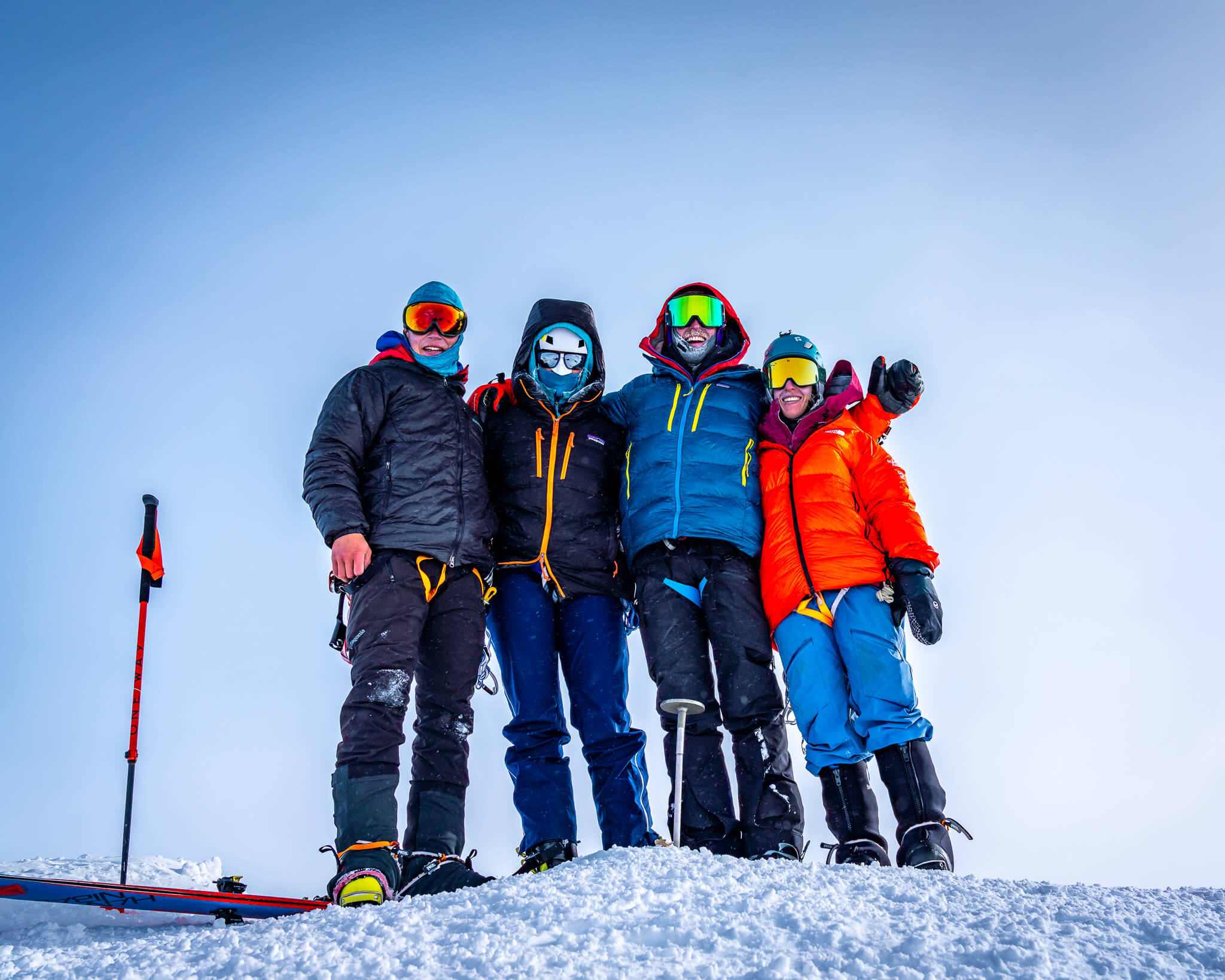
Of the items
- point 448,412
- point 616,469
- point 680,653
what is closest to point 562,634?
point 680,653

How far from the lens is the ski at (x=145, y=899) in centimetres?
294

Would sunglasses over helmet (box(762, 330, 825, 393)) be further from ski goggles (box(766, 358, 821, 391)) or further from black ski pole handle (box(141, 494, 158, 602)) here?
black ski pole handle (box(141, 494, 158, 602))

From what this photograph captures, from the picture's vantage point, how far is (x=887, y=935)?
7.27 ft

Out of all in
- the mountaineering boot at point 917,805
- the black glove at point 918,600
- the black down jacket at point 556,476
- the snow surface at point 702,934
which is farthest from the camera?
the black down jacket at point 556,476

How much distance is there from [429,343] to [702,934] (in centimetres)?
328

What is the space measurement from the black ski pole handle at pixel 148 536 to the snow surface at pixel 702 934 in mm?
2586

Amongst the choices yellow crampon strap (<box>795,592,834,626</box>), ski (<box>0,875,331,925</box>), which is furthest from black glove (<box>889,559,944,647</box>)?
ski (<box>0,875,331,925</box>)

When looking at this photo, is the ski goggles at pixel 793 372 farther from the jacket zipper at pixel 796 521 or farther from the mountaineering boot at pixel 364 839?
the mountaineering boot at pixel 364 839

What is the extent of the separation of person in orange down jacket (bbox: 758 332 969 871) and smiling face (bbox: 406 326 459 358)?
1745 mm

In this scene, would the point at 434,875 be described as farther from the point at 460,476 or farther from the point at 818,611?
the point at 818,611

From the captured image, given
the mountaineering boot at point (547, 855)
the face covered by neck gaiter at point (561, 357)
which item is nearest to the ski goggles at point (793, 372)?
the face covered by neck gaiter at point (561, 357)

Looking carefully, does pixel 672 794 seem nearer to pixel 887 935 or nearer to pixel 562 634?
pixel 562 634

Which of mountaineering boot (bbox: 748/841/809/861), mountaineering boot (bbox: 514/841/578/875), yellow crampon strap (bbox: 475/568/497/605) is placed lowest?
mountaineering boot (bbox: 514/841/578/875)

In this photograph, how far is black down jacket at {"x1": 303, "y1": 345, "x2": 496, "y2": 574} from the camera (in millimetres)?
→ 3994
